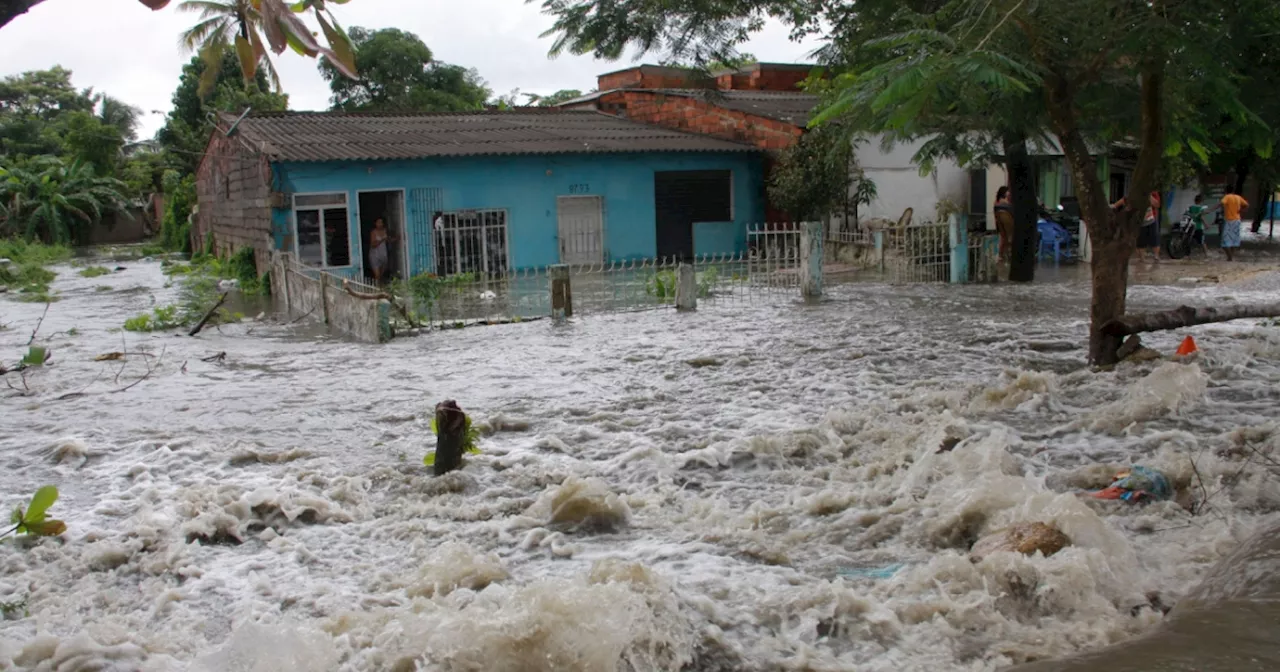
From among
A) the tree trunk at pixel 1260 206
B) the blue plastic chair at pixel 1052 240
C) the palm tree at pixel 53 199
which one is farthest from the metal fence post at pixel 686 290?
the palm tree at pixel 53 199

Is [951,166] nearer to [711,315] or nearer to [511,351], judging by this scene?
[711,315]

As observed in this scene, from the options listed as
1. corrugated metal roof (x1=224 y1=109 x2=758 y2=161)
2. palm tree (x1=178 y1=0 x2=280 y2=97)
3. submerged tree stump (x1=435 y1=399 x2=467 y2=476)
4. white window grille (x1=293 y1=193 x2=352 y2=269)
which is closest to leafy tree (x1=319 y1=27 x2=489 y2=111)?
corrugated metal roof (x1=224 y1=109 x2=758 y2=161)

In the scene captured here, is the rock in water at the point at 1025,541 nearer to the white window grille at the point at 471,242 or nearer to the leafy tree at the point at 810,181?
the white window grille at the point at 471,242

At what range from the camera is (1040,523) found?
5.61m

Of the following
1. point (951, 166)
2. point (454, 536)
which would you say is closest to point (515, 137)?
point (951, 166)

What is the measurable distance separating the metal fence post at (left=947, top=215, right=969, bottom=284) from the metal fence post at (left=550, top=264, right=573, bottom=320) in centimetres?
682

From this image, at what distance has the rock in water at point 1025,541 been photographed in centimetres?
534

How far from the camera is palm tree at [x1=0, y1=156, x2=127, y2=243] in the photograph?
111ft

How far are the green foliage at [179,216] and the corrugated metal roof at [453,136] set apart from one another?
1025 cm

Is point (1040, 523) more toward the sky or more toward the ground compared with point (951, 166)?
more toward the ground

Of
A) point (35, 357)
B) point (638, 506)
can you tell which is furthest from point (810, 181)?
point (638, 506)

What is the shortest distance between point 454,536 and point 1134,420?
502 cm

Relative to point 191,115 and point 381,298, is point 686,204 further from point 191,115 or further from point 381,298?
point 191,115

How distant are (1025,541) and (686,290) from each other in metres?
9.83
